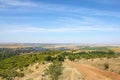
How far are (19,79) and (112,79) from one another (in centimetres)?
1597

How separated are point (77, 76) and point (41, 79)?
17.1 ft

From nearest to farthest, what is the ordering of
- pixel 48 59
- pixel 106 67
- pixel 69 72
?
pixel 69 72 → pixel 106 67 → pixel 48 59

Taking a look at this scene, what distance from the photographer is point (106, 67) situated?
45.8 m

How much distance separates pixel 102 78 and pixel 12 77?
16682mm

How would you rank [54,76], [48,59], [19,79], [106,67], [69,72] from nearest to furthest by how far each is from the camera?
[54,76] < [69,72] < [19,79] < [106,67] < [48,59]

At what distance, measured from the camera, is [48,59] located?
217 ft

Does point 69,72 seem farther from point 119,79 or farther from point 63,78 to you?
point 119,79

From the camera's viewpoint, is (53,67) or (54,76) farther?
(53,67)

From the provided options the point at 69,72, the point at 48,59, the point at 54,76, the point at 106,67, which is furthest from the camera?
the point at 48,59

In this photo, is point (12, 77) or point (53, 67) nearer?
point (53, 67)

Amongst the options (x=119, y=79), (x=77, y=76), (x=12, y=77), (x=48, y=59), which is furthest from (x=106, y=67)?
(x=48, y=59)

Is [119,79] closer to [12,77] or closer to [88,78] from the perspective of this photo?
[88,78]

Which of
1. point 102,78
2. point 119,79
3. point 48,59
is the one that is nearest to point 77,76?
point 102,78

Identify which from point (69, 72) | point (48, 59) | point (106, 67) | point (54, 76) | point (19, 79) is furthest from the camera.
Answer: point (48, 59)
